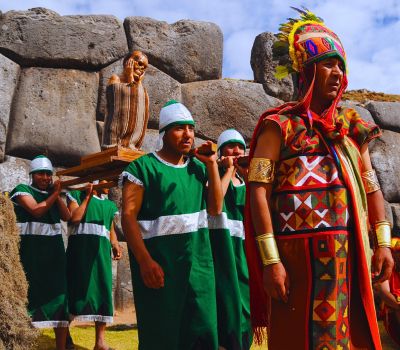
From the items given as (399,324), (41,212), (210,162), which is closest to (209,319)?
(210,162)

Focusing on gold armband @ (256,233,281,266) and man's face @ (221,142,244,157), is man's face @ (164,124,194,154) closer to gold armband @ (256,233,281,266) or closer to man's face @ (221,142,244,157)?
man's face @ (221,142,244,157)

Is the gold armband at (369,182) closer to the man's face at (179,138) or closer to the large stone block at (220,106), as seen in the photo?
the man's face at (179,138)

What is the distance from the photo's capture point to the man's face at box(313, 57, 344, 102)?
9.32ft

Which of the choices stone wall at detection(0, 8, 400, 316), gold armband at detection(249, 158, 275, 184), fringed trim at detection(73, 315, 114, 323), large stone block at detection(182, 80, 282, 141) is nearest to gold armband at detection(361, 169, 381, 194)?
gold armband at detection(249, 158, 275, 184)

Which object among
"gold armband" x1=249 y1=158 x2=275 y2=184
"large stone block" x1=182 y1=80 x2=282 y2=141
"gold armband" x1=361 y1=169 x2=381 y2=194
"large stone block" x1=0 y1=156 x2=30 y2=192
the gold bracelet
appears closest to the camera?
"gold armband" x1=249 y1=158 x2=275 y2=184

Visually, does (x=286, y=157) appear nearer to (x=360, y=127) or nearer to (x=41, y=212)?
(x=360, y=127)

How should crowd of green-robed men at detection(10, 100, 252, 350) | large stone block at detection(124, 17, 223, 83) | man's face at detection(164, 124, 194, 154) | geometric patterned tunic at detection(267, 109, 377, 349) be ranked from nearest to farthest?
geometric patterned tunic at detection(267, 109, 377, 349) → crowd of green-robed men at detection(10, 100, 252, 350) → man's face at detection(164, 124, 194, 154) → large stone block at detection(124, 17, 223, 83)

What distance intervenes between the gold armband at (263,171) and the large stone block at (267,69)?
728 centimetres

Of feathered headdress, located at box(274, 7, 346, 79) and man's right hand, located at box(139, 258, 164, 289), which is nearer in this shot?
feathered headdress, located at box(274, 7, 346, 79)

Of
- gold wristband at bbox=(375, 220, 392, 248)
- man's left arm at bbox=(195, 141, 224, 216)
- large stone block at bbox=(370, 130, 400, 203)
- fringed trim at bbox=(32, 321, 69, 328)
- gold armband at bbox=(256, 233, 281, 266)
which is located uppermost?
large stone block at bbox=(370, 130, 400, 203)

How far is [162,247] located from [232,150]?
71.9 inches

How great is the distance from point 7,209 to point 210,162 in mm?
1668

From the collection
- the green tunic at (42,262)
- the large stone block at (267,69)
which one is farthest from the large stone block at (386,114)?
the green tunic at (42,262)

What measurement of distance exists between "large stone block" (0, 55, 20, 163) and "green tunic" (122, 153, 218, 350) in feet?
15.4
